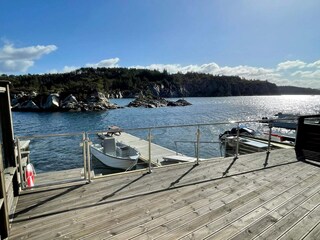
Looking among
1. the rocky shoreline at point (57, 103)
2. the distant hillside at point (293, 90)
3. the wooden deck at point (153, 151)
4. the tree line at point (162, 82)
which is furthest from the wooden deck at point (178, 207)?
the distant hillside at point (293, 90)

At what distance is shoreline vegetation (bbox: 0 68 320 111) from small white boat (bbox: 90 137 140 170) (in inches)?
1644

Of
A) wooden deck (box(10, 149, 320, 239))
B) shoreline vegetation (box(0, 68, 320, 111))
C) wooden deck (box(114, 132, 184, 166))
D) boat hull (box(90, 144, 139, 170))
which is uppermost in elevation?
shoreline vegetation (box(0, 68, 320, 111))

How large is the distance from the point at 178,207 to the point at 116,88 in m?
103

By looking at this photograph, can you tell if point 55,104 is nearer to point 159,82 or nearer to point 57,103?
point 57,103

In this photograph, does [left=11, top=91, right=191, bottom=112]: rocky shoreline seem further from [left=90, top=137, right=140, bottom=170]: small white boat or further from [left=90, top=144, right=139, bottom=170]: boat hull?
[left=90, top=144, right=139, bottom=170]: boat hull

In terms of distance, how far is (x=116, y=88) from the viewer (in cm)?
10281

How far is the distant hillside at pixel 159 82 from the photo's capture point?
8844 cm

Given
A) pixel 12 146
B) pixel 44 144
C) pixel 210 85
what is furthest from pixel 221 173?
pixel 210 85

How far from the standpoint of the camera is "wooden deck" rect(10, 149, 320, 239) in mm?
2461

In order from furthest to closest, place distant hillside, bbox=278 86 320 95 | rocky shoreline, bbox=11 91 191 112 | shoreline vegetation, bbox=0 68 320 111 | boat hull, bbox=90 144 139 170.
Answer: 1. distant hillside, bbox=278 86 320 95
2. shoreline vegetation, bbox=0 68 320 111
3. rocky shoreline, bbox=11 91 191 112
4. boat hull, bbox=90 144 139 170

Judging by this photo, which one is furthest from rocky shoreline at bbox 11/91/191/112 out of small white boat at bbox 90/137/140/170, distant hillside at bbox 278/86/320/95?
distant hillside at bbox 278/86/320/95

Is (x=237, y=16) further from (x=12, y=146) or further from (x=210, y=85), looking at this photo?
(x=210, y=85)

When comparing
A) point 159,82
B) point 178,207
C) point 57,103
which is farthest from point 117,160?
point 159,82

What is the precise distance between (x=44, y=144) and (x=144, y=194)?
1472 centimetres
